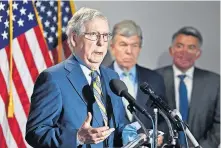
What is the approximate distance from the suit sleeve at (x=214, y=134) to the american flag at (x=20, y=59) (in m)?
1.32

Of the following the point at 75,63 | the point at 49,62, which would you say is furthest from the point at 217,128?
the point at 75,63

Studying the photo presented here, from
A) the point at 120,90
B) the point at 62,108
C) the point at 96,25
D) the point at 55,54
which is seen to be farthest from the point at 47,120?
the point at 55,54

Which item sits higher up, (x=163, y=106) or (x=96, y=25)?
(x=96, y=25)

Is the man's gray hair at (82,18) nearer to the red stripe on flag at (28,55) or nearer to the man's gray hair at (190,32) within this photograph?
the red stripe on flag at (28,55)

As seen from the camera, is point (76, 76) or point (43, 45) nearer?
point (76, 76)

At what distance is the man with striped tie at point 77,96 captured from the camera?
2.47 meters

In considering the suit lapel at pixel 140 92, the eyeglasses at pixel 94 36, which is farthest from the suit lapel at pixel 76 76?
the suit lapel at pixel 140 92

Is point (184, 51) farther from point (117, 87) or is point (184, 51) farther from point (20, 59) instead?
point (117, 87)

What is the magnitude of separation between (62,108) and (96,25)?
1.36 ft

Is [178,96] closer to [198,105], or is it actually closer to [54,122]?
[198,105]

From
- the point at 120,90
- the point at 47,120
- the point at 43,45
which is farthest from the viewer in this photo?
the point at 43,45

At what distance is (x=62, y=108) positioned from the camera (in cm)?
255

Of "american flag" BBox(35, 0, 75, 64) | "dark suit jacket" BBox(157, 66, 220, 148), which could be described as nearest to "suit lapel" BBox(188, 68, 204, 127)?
"dark suit jacket" BBox(157, 66, 220, 148)

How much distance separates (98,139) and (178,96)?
7.02ft
